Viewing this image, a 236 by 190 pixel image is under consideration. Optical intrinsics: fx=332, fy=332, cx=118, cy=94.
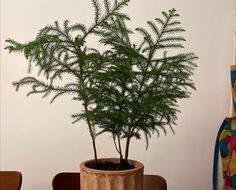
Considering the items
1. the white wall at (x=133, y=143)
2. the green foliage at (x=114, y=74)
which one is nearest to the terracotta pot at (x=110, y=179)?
the green foliage at (x=114, y=74)

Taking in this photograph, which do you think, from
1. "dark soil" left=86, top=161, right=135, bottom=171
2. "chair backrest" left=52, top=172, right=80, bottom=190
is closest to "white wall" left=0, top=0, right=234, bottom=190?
"chair backrest" left=52, top=172, right=80, bottom=190

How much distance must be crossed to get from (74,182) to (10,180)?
0.25 metres

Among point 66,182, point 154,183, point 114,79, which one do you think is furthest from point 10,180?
point 114,79

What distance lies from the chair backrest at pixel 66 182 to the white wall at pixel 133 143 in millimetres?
347

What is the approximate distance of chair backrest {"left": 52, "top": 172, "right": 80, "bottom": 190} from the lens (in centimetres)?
130

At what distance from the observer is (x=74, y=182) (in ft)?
4.34

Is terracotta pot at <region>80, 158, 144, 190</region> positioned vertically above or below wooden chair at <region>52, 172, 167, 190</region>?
above

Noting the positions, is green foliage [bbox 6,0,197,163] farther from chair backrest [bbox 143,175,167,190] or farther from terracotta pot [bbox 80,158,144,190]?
chair backrest [bbox 143,175,167,190]

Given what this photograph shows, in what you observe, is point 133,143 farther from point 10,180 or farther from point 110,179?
point 110,179

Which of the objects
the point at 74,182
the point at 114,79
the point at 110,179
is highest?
the point at 114,79

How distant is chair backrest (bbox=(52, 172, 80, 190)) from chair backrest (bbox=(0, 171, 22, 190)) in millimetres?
140

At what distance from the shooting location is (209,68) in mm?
1624

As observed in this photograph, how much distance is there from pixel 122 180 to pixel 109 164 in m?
0.11

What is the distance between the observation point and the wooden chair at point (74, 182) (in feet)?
4.21
